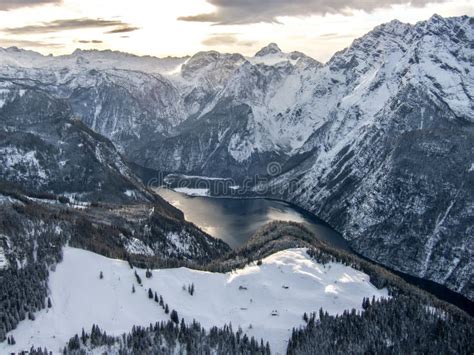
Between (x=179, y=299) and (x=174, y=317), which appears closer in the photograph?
(x=174, y=317)

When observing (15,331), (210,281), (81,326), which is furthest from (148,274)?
(15,331)

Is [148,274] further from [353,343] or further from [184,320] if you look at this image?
[353,343]

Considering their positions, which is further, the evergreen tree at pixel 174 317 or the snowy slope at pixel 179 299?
the evergreen tree at pixel 174 317

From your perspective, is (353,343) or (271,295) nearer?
(353,343)

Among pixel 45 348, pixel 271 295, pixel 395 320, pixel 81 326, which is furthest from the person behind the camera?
pixel 271 295

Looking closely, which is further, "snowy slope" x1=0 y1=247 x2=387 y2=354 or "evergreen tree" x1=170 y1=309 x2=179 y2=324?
"evergreen tree" x1=170 y1=309 x2=179 y2=324

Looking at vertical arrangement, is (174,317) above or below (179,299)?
above

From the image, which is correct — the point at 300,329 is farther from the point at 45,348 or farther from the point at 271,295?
the point at 45,348

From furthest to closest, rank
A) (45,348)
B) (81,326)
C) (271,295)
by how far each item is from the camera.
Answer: (271,295) < (81,326) < (45,348)
